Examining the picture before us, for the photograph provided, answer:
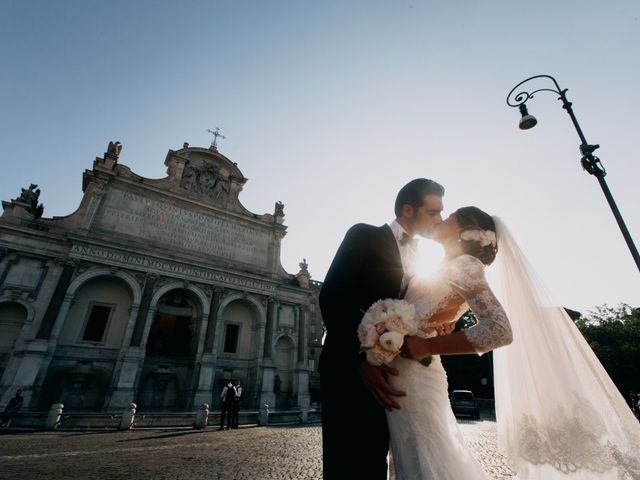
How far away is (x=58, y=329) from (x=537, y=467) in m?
21.2

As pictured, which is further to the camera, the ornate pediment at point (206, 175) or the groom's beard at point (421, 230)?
the ornate pediment at point (206, 175)

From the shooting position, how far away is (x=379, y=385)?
183 cm

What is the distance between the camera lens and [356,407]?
6.09ft

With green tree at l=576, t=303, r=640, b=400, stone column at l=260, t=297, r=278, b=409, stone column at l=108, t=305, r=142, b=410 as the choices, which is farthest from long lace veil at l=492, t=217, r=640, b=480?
green tree at l=576, t=303, r=640, b=400

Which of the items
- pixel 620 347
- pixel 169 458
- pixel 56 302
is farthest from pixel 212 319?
pixel 620 347

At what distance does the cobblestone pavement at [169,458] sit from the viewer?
18.0 ft

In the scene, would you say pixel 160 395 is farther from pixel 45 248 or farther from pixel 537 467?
pixel 537 467

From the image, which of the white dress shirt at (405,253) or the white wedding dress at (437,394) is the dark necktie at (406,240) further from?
the white wedding dress at (437,394)

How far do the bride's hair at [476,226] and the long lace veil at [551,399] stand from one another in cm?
68

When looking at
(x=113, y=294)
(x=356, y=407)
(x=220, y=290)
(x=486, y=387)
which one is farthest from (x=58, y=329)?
(x=486, y=387)

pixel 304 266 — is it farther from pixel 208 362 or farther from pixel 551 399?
pixel 551 399

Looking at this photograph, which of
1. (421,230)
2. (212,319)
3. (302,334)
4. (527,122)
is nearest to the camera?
(421,230)

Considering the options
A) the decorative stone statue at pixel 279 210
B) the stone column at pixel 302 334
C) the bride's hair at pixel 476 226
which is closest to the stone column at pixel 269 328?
the stone column at pixel 302 334

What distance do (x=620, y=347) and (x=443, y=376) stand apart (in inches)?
1304
